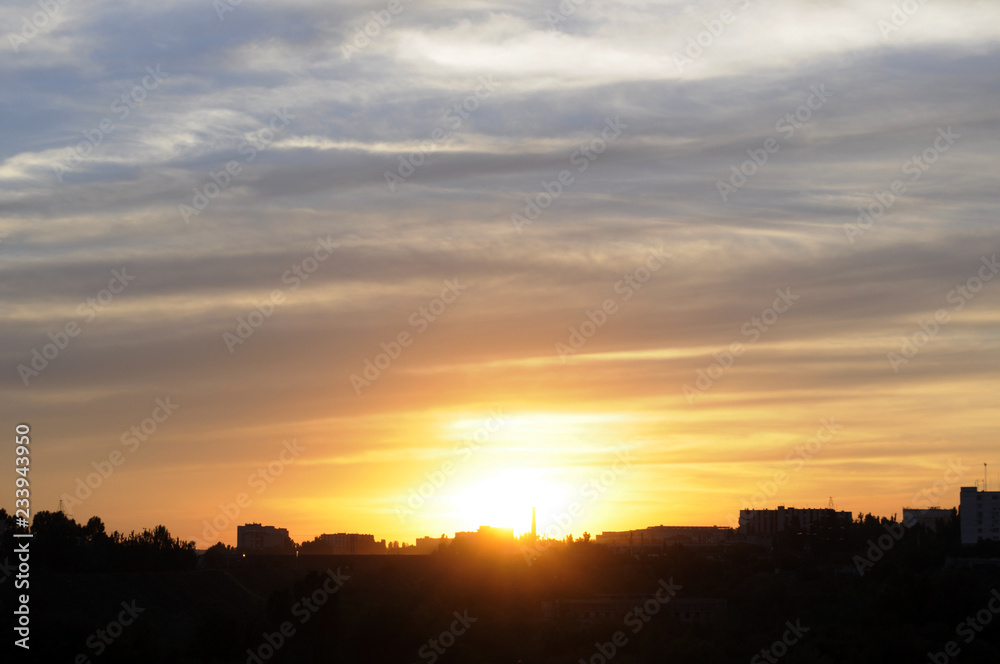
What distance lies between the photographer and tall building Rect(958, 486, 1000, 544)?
122m

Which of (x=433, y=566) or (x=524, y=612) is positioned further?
(x=433, y=566)

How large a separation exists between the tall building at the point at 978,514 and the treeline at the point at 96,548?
84.4 meters

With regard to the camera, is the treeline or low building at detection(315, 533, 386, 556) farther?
low building at detection(315, 533, 386, 556)

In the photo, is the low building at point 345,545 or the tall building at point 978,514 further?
the low building at point 345,545

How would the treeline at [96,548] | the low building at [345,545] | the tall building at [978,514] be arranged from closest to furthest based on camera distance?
the treeline at [96,548], the tall building at [978,514], the low building at [345,545]

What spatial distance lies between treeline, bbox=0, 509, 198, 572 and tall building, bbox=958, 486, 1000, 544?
3322 inches

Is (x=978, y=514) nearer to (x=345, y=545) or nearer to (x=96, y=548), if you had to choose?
(x=96, y=548)

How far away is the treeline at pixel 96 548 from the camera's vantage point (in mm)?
82875

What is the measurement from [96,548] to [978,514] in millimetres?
94250

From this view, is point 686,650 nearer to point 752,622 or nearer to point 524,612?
point 752,622

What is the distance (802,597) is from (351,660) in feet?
126

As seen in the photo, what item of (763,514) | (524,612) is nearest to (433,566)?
(524,612)

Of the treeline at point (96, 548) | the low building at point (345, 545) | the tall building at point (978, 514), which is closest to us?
the treeline at point (96, 548)

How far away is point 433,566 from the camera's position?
119125mm
